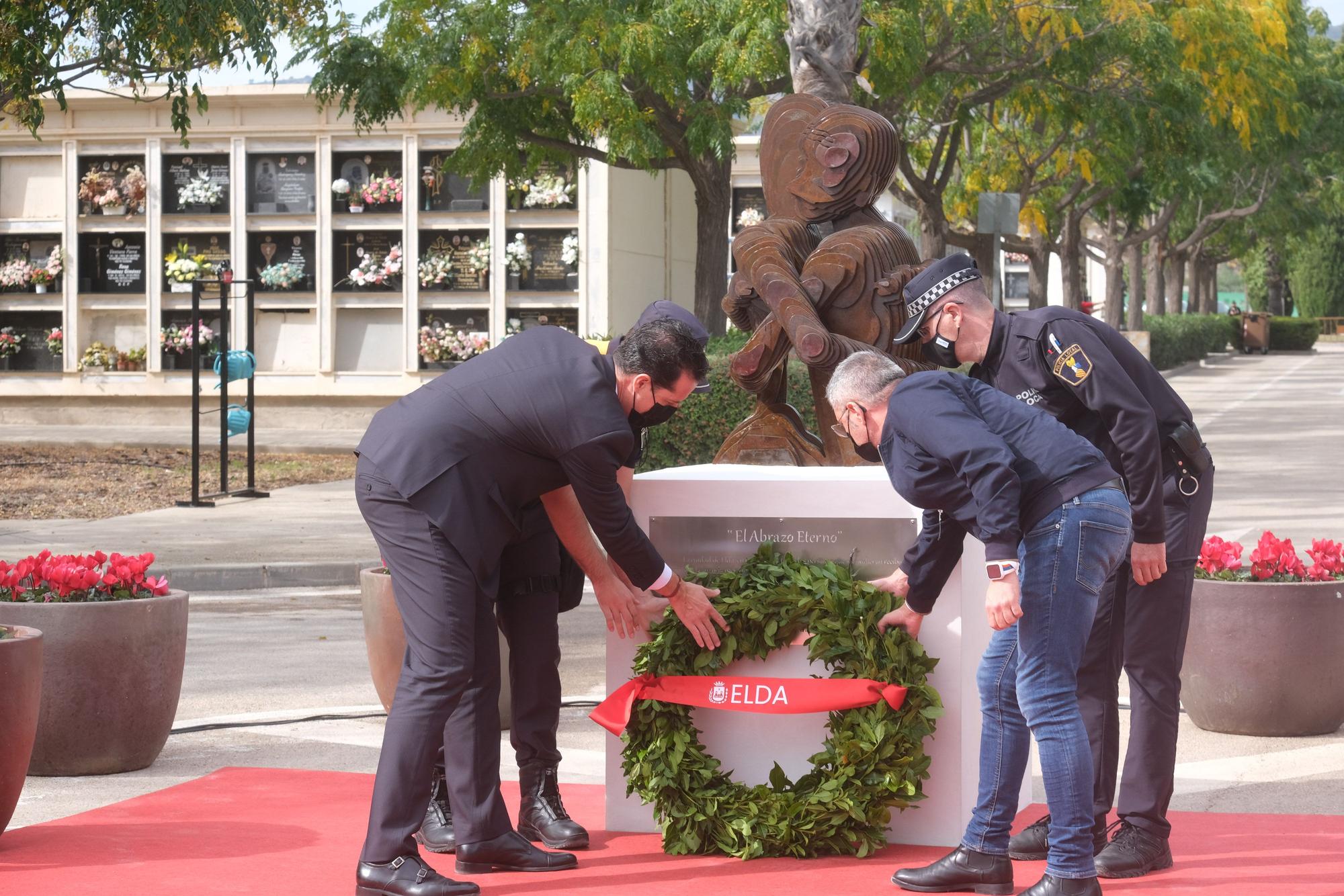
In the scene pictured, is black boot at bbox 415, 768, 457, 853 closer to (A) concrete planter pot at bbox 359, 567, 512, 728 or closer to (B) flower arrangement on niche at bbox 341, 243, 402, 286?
(A) concrete planter pot at bbox 359, 567, 512, 728

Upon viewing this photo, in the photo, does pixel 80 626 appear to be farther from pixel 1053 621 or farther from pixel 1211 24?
pixel 1211 24

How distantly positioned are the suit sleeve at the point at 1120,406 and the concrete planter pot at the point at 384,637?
3.04 m

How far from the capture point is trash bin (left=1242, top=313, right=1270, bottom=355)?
59906 mm

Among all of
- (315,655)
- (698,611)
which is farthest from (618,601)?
(315,655)

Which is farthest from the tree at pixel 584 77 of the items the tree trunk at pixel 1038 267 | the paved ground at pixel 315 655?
the tree trunk at pixel 1038 267

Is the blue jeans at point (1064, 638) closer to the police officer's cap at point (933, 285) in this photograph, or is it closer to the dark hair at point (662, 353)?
the police officer's cap at point (933, 285)

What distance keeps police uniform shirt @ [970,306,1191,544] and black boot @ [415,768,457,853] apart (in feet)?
7.14

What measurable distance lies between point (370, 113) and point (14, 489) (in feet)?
18.4

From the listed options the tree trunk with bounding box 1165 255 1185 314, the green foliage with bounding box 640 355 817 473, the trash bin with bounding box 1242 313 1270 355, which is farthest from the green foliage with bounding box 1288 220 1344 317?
the green foliage with bounding box 640 355 817 473

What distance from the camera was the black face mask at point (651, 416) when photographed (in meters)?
4.76

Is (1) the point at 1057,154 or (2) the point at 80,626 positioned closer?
(2) the point at 80,626

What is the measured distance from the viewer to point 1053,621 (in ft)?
14.3

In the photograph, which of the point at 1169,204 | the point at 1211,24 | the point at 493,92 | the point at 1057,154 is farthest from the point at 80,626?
the point at 1169,204

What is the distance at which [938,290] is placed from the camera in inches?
184
